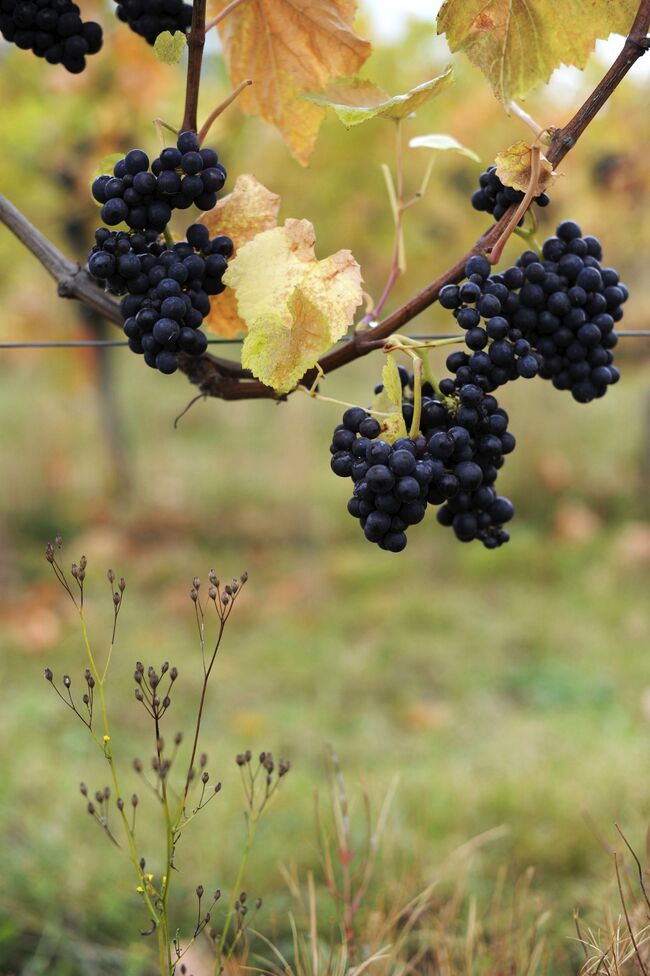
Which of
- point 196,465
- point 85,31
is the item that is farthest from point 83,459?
point 85,31

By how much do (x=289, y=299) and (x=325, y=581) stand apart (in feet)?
12.4

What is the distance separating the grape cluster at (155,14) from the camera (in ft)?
3.05

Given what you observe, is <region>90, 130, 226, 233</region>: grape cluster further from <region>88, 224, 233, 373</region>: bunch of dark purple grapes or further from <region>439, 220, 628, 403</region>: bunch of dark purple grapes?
<region>439, 220, 628, 403</region>: bunch of dark purple grapes

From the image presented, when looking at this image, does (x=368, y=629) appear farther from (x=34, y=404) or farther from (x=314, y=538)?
(x=34, y=404)

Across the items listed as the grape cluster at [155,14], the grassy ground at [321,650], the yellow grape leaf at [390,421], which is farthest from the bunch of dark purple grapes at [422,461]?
the grassy ground at [321,650]

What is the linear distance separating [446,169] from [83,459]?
9.47 ft

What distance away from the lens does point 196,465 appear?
6.08 metres

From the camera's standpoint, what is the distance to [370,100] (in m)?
0.87

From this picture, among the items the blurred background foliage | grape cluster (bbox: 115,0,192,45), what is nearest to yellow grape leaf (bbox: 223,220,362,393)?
grape cluster (bbox: 115,0,192,45)

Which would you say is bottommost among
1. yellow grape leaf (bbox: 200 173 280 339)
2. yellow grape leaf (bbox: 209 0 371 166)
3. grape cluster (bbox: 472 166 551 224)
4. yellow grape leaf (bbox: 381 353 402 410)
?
yellow grape leaf (bbox: 381 353 402 410)

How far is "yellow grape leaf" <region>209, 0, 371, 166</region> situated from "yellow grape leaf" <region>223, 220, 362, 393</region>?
0.19 meters

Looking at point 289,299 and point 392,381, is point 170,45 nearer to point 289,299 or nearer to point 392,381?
point 289,299

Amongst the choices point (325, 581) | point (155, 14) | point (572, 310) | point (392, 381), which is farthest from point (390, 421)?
point (325, 581)

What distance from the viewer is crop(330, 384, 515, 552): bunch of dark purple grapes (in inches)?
29.1
